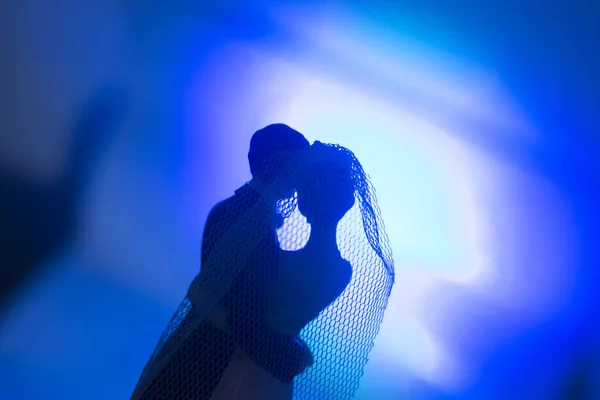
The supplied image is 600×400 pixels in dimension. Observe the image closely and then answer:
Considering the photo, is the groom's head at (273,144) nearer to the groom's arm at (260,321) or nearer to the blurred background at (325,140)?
the groom's arm at (260,321)

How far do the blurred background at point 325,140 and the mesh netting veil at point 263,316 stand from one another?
307 mm

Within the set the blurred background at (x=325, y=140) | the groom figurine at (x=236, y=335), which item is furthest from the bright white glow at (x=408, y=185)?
the groom figurine at (x=236, y=335)

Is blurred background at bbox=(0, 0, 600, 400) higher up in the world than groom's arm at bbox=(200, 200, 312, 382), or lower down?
Answer: higher up

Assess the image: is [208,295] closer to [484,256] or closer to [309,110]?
[309,110]

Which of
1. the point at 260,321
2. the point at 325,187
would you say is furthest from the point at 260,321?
the point at 325,187

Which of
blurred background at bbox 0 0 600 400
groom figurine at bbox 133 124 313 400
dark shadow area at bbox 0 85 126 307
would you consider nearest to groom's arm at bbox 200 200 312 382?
groom figurine at bbox 133 124 313 400

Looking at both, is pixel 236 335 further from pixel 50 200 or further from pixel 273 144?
pixel 50 200

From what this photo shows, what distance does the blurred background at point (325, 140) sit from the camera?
2.99 feet

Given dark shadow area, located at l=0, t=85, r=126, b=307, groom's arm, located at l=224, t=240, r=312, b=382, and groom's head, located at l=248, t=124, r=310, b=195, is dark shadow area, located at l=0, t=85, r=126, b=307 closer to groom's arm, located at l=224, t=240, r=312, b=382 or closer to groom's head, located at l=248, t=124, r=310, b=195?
groom's head, located at l=248, t=124, r=310, b=195

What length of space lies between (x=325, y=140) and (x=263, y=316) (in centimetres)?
43

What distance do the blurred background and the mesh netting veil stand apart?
0.31 metres

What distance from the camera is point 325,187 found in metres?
0.61

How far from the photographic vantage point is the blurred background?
912mm

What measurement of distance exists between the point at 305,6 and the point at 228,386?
0.66 metres
